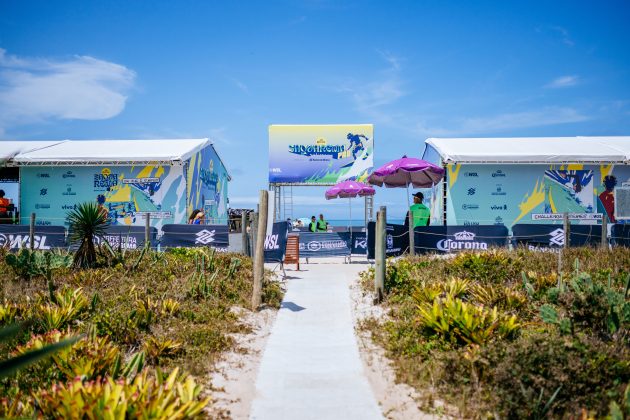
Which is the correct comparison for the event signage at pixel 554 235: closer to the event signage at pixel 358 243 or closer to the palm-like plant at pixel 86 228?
the event signage at pixel 358 243

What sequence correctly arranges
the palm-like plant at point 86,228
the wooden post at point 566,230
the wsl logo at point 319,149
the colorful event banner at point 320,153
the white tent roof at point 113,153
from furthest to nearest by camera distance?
the wsl logo at point 319,149 → the colorful event banner at point 320,153 → the white tent roof at point 113,153 → the wooden post at point 566,230 → the palm-like plant at point 86,228

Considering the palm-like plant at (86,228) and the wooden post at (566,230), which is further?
the wooden post at (566,230)

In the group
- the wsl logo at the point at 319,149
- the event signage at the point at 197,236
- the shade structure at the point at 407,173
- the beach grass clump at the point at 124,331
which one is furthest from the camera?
the wsl logo at the point at 319,149

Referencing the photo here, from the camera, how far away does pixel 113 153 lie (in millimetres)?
19766

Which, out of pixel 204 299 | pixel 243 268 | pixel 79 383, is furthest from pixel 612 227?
pixel 79 383

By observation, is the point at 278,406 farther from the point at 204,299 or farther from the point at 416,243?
the point at 416,243

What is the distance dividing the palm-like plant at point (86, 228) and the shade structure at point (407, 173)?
8.23 metres

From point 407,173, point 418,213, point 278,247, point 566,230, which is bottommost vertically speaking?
point 278,247

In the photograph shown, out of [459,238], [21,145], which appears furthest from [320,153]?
[21,145]

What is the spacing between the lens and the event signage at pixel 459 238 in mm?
13508

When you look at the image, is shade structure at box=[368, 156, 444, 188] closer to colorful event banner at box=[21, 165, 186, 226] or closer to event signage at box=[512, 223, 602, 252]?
event signage at box=[512, 223, 602, 252]

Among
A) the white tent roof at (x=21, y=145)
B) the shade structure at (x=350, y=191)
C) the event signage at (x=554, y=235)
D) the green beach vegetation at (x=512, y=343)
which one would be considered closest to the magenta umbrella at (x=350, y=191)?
the shade structure at (x=350, y=191)

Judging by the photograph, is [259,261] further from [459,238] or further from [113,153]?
[113,153]

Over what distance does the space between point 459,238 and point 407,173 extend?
264 cm
